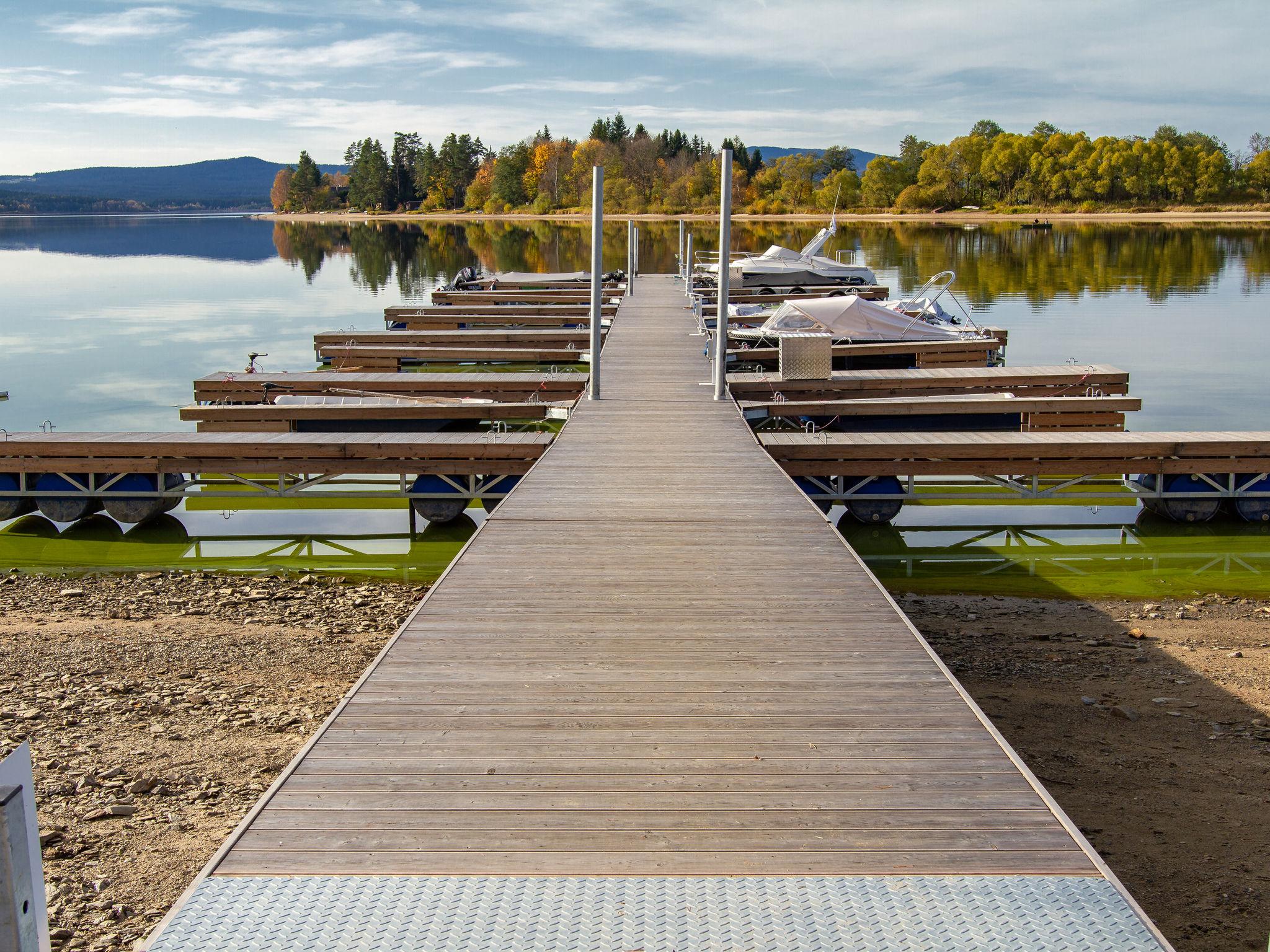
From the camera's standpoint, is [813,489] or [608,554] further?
[813,489]

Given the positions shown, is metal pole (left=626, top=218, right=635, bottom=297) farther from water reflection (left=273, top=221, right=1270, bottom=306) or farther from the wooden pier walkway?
the wooden pier walkway

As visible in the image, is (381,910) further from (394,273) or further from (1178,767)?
(394,273)

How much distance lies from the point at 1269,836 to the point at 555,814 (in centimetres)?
331

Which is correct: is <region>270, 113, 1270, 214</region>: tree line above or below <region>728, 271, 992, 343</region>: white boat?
above

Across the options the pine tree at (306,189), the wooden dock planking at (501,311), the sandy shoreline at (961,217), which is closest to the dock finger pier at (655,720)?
the wooden dock planking at (501,311)

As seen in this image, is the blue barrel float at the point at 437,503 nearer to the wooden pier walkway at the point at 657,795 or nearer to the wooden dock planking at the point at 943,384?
the wooden dock planking at the point at 943,384

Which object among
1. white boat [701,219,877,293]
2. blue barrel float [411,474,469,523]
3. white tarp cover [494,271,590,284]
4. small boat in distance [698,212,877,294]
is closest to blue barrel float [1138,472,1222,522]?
blue barrel float [411,474,469,523]

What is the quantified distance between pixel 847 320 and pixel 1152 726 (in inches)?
463

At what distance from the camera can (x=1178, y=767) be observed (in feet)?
17.7

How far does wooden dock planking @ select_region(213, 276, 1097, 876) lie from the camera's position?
3.19 metres

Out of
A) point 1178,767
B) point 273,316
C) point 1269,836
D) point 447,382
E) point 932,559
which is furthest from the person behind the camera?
point 273,316

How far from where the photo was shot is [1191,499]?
10.3 m

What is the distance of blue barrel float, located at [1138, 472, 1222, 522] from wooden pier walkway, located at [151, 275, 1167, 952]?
6.00m

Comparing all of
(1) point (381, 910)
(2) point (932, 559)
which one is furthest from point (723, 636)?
(2) point (932, 559)
